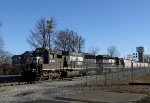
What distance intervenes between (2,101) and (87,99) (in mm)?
4662

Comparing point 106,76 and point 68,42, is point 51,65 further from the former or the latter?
point 68,42

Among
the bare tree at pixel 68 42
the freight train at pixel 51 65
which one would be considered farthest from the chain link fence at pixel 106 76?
the bare tree at pixel 68 42

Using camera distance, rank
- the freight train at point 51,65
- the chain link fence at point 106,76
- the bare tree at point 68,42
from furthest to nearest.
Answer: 1. the bare tree at point 68,42
2. the freight train at point 51,65
3. the chain link fence at point 106,76

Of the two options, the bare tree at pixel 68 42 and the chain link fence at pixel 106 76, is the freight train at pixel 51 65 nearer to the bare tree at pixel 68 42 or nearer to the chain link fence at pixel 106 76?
the chain link fence at pixel 106 76

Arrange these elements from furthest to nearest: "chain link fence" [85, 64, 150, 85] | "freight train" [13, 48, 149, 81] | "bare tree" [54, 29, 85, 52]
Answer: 1. "bare tree" [54, 29, 85, 52]
2. "freight train" [13, 48, 149, 81]
3. "chain link fence" [85, 64, 150, 85]

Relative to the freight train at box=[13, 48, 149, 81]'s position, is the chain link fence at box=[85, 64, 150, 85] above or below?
below

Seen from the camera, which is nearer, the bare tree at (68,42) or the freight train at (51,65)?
the freight train at (51,65)

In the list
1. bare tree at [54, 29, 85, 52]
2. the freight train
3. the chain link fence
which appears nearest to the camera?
the chain link fence

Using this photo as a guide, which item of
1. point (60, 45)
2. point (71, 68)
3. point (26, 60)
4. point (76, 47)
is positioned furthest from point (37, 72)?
point (76, 47)

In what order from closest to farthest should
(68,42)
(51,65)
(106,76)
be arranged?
(51,65)
(106,76)
(68,42)

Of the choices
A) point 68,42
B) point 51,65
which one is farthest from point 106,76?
point 68,42

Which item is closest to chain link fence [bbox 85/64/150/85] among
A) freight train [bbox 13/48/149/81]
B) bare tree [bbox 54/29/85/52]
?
freight train [bbox 13/48/149/81]

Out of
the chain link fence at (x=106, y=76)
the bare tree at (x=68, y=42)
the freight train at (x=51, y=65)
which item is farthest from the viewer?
the bare tree at (x=68, y=42)

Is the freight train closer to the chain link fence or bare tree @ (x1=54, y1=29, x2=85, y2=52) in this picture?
the chain link fence
